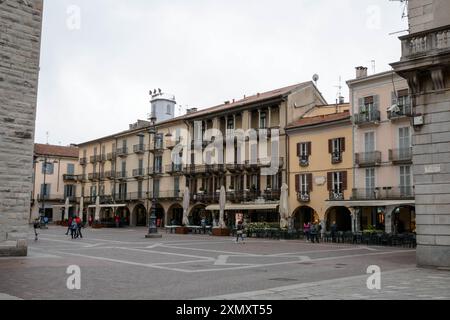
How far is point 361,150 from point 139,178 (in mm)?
31431

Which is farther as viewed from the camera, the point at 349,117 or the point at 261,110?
the point at 261,110

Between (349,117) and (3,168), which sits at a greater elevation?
(349,117)

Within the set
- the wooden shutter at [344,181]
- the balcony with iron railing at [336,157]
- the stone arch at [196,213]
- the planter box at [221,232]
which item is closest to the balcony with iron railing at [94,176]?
the stone arch at [196,213]

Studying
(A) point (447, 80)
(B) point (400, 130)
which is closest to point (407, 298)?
(A) point (447, 80)

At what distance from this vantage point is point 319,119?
140ft

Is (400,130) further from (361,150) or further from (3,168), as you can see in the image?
(3,168)

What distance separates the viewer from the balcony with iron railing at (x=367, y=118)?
37.4 m

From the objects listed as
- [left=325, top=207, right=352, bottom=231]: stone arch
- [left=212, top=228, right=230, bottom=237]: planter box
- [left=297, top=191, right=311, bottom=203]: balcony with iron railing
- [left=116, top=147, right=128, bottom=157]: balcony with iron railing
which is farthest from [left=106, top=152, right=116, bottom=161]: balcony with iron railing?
[left=325, top=207, right=352, bottom=231]: stone arch

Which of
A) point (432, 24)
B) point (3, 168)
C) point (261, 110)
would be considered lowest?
point (3, 168)

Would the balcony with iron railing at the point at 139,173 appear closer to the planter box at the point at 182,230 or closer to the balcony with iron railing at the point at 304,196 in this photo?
the planter box at the point at 182,230

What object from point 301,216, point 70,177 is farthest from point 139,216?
point 301,216

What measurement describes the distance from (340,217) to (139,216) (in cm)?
3065

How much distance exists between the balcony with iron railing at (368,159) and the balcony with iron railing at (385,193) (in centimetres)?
192

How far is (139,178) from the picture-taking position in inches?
2408
